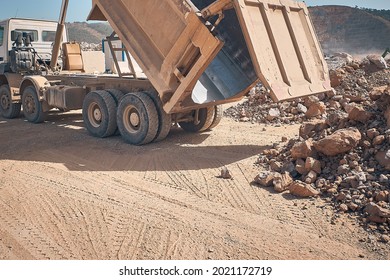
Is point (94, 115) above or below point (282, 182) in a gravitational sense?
below

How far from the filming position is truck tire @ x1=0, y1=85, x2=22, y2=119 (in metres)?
10.2

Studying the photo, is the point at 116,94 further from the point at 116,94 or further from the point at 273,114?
the point at 273,114

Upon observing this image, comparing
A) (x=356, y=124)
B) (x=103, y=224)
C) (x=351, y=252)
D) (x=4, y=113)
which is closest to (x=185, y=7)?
(x=356, y=124)

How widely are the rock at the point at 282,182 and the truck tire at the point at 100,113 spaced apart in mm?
3687

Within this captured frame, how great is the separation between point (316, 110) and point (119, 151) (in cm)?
440

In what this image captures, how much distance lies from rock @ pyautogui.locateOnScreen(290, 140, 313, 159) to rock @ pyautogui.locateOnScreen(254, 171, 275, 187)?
0.46 metres

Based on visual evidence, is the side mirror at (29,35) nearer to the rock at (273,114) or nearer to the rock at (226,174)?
the rock at (273,114)

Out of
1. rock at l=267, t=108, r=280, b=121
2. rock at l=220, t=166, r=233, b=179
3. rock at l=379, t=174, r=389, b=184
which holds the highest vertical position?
rock at l=379, t=174, r=389, b=184

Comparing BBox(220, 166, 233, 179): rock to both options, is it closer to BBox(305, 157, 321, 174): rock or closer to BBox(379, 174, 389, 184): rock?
BBox(305, 157, 321, 174): rock

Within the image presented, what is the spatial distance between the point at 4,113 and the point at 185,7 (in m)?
6.78

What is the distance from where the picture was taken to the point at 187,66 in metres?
5.93

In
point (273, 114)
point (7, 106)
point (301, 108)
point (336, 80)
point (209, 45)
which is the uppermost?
point (209, 45)

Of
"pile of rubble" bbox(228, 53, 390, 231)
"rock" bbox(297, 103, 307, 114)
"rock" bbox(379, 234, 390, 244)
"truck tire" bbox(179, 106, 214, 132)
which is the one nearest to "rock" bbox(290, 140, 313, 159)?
"pile of rubble" bbox(228, 53, 390, 231)

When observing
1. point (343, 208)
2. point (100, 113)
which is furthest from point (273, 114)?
point (343, 208)
